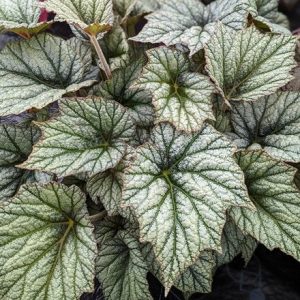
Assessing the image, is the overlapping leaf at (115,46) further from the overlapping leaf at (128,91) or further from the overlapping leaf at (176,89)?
the overlapping leaf at (176,89)

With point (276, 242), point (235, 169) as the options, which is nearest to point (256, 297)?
point (276, 242)

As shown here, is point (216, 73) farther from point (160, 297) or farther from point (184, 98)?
point (160, 297)

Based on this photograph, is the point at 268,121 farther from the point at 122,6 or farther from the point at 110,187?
the point at 122,6

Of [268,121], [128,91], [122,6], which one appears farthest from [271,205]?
[122,6]

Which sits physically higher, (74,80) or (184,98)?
(184,98)

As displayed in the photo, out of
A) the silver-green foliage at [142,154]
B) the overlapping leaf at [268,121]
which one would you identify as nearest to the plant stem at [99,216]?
the silver-green foliage at [142,154]
